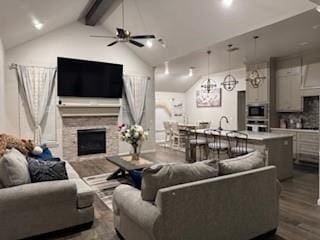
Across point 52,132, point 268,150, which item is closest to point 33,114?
point 52,132

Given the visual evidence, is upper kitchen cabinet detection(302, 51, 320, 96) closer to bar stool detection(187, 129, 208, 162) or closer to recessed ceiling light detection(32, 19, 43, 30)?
bar stool detection(187, 129, 208, 162)

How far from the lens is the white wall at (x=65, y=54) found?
5.95 meters

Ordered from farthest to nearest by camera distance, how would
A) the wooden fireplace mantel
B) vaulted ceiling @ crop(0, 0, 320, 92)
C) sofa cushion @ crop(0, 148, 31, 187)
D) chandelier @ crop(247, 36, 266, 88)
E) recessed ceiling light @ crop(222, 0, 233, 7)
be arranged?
the wooden fireplace mantel < chandelier @ crop(247, 36, 266, 88) < recessed ceiling light @ crop(222, 0, 233, 7) < vaulted ceiling @ crop(0, 0, 320, 92) < sofa cushion @ crop(0, 148, 31, 187)

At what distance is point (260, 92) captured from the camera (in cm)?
719

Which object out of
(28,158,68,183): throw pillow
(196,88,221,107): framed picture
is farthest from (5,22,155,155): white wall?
(28,158,68,183): throw pillow

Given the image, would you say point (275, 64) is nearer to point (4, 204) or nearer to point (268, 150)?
point (268, 150)

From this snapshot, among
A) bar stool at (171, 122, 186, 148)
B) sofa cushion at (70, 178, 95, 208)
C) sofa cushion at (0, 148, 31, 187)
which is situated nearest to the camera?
sofa cushion at (0, 148, 31, 187)

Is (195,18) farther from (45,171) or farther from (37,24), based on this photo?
(45,171)

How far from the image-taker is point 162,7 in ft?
16.8

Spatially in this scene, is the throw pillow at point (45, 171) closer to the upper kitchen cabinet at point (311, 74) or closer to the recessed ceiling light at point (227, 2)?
the recessed ceiling light at point (227, 2)

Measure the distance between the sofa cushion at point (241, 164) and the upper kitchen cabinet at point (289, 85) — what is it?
4.68 meters

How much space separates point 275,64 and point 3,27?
23.1 ft

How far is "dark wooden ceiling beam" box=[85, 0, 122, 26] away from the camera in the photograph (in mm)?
5472

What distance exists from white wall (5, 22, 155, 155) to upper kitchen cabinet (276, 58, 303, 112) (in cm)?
410
